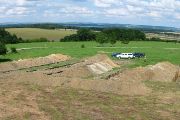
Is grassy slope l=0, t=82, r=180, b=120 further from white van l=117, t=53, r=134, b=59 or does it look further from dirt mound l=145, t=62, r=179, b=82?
white van l=117, t=53, r=134, b=59

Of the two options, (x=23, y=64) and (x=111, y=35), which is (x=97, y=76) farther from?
(x=111, y=35)

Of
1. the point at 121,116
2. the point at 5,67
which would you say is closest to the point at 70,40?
the point at 5,67

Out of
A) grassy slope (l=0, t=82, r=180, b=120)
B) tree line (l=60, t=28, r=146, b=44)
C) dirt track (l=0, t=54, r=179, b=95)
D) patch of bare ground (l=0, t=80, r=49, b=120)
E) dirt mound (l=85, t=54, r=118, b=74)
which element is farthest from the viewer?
tree line (l=60, t=28, r=146, b=44)

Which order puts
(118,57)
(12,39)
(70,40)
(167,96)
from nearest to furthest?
1. (167,96)
2. (118,57)
3. (12,39)
4. (70,40)

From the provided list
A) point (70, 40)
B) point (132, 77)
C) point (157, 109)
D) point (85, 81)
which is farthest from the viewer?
point (70, 40)

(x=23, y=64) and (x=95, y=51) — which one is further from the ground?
(x=23, y=64)

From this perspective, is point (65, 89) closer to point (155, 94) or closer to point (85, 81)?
point (85, 81)

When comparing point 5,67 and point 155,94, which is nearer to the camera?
point 155,94

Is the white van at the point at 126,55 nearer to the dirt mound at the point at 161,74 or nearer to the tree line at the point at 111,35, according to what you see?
the dirt mound at the point at 161,74

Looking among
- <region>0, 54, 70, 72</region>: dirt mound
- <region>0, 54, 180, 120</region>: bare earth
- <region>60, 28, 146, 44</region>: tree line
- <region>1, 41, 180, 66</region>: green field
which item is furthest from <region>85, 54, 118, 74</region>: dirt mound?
<region>60, 28, 146, 44</region>: tree line

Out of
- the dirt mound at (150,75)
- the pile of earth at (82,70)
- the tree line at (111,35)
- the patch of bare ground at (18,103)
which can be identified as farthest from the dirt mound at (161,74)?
the tree line at (111,35)

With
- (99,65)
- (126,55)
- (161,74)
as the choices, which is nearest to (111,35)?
(126,55)
